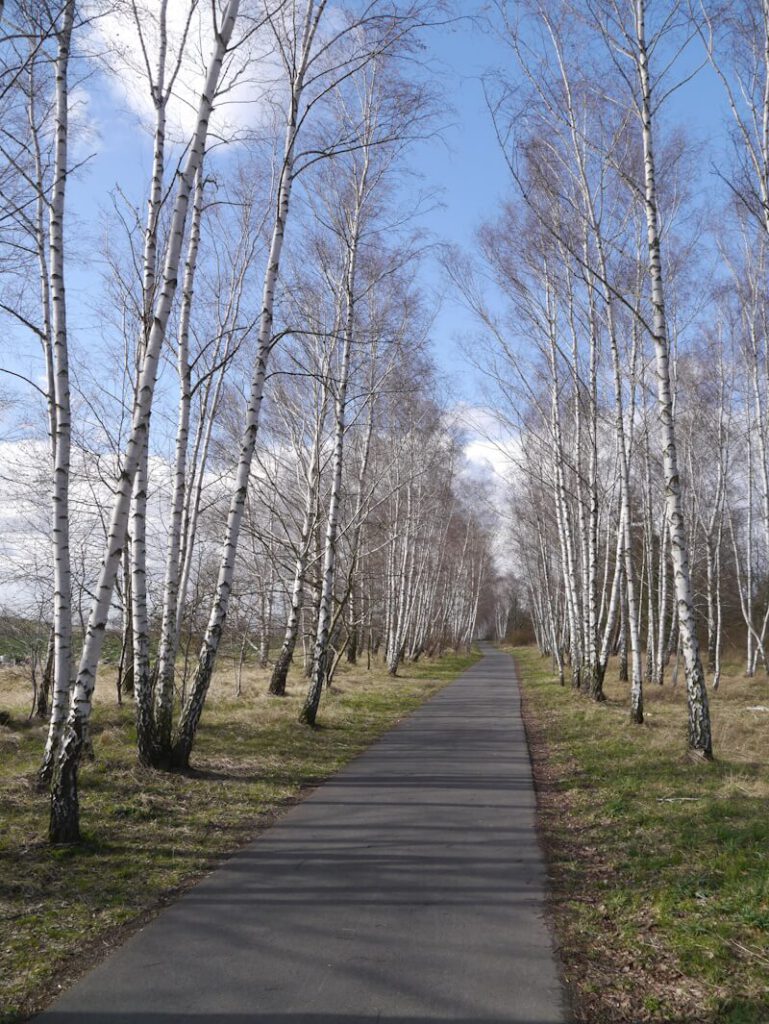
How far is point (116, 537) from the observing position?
571 cm

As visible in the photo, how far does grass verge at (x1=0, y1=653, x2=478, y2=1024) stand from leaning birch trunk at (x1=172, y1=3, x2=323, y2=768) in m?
0.57

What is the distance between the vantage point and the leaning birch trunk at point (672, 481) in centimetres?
884

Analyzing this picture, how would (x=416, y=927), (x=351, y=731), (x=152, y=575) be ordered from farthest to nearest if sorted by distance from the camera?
(x=152, y=575), (x=351, y=731), (x=416, y=927)

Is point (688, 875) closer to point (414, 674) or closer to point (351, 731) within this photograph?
point (351, 731)

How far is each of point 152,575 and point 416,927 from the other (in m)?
10.4

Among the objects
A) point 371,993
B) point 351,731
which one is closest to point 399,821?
point 371,993

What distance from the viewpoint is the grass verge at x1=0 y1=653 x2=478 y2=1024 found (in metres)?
3.88

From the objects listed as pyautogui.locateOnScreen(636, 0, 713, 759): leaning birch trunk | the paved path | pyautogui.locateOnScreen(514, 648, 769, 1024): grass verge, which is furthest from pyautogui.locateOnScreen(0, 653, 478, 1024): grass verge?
pyautogui.locateOnScreen(636, 0, 713, 759): leaning birch trunk

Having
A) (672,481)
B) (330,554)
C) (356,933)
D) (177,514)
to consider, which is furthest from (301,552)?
(356,933)

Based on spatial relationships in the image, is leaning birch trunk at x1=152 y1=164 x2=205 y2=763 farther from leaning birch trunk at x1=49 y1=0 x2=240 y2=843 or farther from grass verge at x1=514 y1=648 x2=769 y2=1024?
grass verge at x1=514 y1=648 x2=769 y2=1024

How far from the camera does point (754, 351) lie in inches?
696

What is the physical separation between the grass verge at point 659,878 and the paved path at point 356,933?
261mm

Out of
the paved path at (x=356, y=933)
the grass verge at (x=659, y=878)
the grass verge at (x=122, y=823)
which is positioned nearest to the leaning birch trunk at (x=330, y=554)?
the grass verge at (x=122, y=823)

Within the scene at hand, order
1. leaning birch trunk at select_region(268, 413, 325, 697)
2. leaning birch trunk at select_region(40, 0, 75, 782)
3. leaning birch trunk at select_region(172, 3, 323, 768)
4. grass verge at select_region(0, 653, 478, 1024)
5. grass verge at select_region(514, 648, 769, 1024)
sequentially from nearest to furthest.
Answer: grass verge at select_region(514, 648, 769, 1024) → grass verge at select_region(0, 653, 478, 1024) → leaning birch trunk at select_region(40, 0, 75, 782) → leaning birch trunk at select_region(172, 3, 323, 768) → leaning birch trunk at select_region(268, 413, 325, 697)
